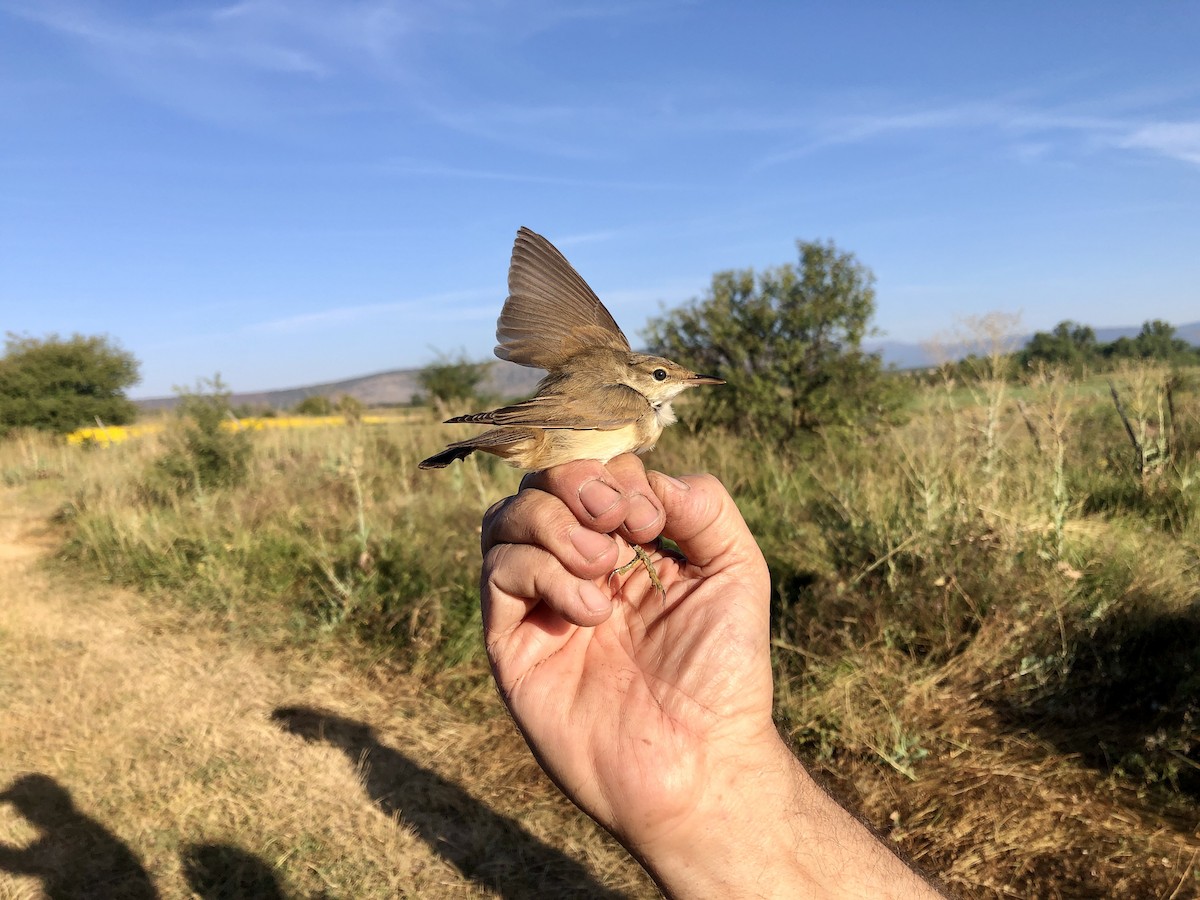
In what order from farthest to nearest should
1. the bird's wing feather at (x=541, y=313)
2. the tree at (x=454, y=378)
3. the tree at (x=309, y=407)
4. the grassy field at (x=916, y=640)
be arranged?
the tree at (x=309, y=407) < the tree at (x=454, y=378) < the grassy field at (x=916, y=640) < the bird's wing feather at (x=541, y=313)

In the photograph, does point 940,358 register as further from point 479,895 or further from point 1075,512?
point 479,895

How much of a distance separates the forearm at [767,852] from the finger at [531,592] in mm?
534

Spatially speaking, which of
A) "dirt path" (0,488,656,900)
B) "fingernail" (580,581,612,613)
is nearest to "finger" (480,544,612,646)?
"fingernail" (580,581,612,613)

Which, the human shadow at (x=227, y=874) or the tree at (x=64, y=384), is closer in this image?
the human shadow at (x=227, y=874)

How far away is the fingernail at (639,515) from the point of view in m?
2.02

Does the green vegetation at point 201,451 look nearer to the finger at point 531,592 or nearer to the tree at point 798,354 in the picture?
the tree at point 798,354

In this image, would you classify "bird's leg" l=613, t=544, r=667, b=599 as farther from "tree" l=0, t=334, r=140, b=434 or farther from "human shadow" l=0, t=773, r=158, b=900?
"tree" l=0, t=334, r=140, b=434

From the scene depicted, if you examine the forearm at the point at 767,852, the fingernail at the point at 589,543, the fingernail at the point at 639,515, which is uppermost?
the fingernail at the point at 639,515

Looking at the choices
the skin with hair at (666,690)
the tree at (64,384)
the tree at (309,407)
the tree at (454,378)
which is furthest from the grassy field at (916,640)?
the tree at (309,407)

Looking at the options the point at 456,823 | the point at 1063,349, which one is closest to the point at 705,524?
the point at 456,823

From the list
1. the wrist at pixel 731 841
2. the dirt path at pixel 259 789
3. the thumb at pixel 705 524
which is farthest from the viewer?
the dirt path at pixel 259 789

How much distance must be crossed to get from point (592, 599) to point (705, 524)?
0.43m

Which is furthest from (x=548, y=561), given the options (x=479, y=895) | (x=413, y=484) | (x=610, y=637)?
(x=413, y=484)

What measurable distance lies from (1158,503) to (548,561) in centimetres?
647
